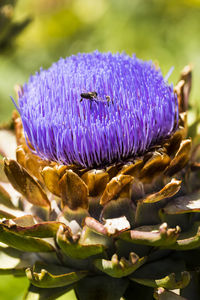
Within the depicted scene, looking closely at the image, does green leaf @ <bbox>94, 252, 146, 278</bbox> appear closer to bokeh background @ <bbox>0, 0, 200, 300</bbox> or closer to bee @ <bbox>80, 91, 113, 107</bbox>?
bee @ <bbox>80, 91, 113, 107</bbox>

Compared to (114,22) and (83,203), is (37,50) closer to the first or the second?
(114,22)

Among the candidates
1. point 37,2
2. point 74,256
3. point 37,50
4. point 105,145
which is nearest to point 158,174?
point 105,145

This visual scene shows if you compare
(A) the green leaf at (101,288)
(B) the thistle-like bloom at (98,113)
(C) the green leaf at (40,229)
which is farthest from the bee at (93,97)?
(A) the green leaf at (101,288)

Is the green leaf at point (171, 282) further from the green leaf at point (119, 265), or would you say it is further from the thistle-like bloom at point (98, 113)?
the thistle-like bloom at point (98, 113)

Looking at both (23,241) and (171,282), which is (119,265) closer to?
(171,282)

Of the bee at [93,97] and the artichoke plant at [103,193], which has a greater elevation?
the bee at [93,97]

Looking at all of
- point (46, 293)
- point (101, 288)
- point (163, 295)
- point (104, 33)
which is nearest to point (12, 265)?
point (46, 293)
